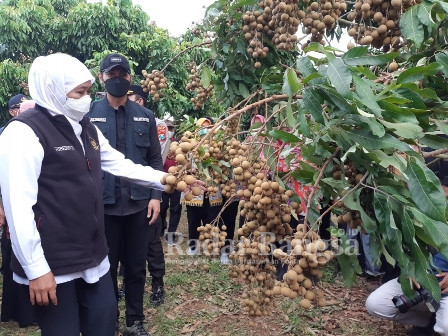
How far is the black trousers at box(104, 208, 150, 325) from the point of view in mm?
2648

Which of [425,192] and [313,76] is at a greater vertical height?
[313,76]

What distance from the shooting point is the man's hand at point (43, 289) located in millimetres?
1672

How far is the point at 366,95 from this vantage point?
1058 mm

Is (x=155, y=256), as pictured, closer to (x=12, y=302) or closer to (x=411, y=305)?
(x=12, y=302)

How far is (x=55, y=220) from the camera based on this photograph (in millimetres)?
1786

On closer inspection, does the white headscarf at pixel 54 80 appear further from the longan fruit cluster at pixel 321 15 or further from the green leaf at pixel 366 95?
the green leaf at pixel 366 95

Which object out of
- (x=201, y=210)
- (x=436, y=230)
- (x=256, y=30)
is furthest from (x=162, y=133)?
(x=436, y=230)

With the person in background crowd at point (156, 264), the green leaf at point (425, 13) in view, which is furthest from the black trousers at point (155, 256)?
the green leaf at point (425, 13)

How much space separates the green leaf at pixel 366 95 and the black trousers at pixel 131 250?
192 centimetres

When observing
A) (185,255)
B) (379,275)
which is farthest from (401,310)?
(185,255)

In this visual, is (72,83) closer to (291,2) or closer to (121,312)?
(291,2)

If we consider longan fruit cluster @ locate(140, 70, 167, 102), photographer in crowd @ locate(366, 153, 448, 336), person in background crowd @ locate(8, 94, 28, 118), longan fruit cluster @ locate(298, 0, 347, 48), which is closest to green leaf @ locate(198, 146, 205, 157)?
longan fruit cluster @ locate(298, 0, 347, 48)

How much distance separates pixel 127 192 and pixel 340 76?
186cm

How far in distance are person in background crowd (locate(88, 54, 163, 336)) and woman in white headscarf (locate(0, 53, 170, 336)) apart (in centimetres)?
61
